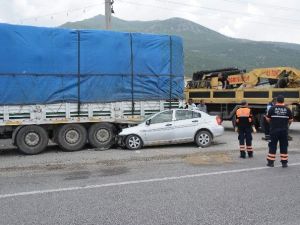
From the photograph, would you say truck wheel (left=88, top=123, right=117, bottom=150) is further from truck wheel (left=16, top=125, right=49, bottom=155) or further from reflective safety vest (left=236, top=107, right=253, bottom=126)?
reflective safety vest (left=236, top=107, right=253, bottom=126)

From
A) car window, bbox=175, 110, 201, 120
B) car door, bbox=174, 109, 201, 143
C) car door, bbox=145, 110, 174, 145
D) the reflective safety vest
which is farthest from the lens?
car window, bbox=175, 110, 201, 120

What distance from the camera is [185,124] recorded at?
1451 cm

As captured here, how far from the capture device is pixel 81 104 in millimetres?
14141

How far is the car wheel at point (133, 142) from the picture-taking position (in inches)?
551

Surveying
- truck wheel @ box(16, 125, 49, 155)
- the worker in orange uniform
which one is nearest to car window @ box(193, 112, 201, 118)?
the worker in orange uniform

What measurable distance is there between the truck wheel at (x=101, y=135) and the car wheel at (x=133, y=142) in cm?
74

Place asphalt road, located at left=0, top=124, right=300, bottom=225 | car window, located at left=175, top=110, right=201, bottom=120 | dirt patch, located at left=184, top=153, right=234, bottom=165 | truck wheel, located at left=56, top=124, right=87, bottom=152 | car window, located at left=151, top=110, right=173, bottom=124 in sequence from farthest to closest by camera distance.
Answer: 1. car window, located at left=175, top=110, right=201, bottom=120
2. car window, located at left=151, top=110, right=173, bottom=124
3. truck wheel, located at left=56, top=124, right=87, bottom=152
4. dirt patch, located at left=184, top=153, right=234, bottom=165
5. asphalt road, located at left=0, top=124, right=300, bottom=225

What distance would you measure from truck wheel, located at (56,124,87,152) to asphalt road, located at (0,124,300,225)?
1.31 meters

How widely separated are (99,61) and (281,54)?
16016 cm

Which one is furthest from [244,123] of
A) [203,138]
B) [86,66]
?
[86,66]

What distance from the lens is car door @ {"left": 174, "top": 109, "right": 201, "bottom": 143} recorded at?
14.4 meters

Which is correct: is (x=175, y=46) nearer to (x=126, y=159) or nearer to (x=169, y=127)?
(x=169, y=127)

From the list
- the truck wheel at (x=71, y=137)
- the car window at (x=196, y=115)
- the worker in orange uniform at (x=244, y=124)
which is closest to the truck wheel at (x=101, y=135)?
the truck wheel at (x=71, y=137)

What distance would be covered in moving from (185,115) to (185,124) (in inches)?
12.3
